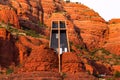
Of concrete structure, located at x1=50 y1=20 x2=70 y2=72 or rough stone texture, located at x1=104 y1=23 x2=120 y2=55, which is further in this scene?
rough stone texture, located at x1=104 y1=23 x2=120 y2=55

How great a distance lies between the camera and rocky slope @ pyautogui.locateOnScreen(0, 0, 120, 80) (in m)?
43.7

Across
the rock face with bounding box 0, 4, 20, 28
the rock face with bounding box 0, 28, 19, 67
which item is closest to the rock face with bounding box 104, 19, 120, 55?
the rock face with bounding box 0, 4, 20, 28

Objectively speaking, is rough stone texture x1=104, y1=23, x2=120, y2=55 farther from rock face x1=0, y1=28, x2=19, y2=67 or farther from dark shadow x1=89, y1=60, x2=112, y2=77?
rock face x1=0, y1=28, x2=19, y2=67

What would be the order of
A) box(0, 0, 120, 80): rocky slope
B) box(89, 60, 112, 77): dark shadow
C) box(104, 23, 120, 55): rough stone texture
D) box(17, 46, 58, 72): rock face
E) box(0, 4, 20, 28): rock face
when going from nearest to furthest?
box(17, 46, 58, 72): rock face, box(0, 0, 120, 80): rocky slope, box(89, 60, 112, 77): dark shadow, box(0, 4, 20, 28): rock face, box(104, 23, 120, 55): rough stone texture

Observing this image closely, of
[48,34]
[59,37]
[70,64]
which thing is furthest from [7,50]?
[48,34]

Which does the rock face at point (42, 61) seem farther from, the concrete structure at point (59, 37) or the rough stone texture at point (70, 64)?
the concrete structure at point (59, 37)

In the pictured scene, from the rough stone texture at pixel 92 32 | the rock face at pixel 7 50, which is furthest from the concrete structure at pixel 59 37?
the rough stone texture at pixel 92 32

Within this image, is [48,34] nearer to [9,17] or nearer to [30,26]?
[30,26]

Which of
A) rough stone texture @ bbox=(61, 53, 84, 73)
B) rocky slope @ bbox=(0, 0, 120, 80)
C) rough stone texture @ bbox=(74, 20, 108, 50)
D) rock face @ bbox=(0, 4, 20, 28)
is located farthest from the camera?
rough stone texture @ bbox=(74, 20, 108, 50)

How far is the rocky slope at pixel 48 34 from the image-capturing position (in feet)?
143

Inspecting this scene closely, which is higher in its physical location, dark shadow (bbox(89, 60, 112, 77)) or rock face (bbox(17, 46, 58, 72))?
rock face (bbox(17, 46, 58, 72))

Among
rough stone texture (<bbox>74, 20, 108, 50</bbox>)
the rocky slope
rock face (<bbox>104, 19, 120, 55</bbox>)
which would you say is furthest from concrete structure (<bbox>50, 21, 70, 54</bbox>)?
rough stone texture (<bbox>74, 20, 108, 50</bbox>)

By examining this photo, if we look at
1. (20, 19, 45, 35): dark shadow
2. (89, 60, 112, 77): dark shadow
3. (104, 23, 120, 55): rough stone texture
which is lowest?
(89, 60, 112, 77): dark shadow

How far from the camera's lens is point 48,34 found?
71.6m
